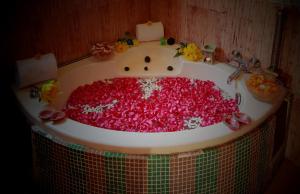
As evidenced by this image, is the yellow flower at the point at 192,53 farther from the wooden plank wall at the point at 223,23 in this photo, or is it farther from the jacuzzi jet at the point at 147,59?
the jacuzzi jet at the point at 147,59

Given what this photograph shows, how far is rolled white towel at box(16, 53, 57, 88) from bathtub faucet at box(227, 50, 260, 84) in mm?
1494

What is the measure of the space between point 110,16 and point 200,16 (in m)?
0.86

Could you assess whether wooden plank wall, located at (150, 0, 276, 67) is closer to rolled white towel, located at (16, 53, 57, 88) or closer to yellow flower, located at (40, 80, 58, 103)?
rolled white towel, located at (16, 53, 57, 88)

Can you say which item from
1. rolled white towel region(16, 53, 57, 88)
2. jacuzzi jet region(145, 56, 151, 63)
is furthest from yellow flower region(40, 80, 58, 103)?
jacuzzi jet region(145, 56, 151, 63)

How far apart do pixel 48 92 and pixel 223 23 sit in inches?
64.9

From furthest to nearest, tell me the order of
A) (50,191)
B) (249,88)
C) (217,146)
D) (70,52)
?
1. (70,52)
2. (249,88)
3. (50,191)
4. (217,146)

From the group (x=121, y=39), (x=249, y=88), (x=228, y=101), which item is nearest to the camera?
(x=249, y=88)

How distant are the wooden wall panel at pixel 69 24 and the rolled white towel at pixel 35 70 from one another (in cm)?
16

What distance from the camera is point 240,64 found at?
3.64 metres

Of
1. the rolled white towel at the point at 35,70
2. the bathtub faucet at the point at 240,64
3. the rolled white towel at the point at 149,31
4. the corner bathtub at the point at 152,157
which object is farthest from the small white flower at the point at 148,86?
the corner bathtub at the point at 152,157

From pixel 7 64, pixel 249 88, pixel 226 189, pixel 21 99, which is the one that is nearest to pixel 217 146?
pixel 226 189

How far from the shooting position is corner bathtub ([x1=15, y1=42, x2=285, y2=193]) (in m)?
2.71

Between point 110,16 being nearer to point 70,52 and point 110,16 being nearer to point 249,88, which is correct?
point 70,52

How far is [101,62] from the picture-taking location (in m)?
3.94
